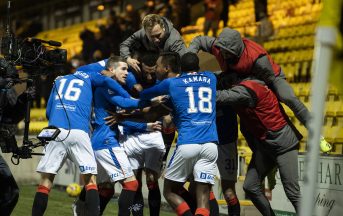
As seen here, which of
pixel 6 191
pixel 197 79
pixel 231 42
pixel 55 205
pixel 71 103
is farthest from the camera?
pixel 55 205

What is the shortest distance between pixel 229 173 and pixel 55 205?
10.8 feet

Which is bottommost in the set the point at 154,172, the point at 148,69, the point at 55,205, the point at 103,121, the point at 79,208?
the point at 55,205

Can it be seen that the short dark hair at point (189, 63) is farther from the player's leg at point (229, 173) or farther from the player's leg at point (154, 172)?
the player's leg at point (154, 172)

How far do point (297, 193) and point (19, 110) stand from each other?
2.74 meters

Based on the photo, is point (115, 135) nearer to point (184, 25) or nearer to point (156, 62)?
point (156, 62)

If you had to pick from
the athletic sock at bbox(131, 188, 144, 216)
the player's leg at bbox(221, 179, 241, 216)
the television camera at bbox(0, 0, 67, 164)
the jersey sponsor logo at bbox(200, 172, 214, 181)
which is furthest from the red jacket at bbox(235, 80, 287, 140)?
the television camera at bbox(0, 0, 67, 164)

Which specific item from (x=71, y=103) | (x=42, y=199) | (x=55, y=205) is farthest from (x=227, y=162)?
(x=55, y=205)

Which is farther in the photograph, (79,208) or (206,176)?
(79,208)

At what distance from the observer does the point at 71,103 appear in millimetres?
7891

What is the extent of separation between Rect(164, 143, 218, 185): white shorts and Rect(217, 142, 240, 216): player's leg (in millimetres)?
856

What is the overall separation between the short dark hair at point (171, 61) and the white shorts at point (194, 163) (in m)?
0.78

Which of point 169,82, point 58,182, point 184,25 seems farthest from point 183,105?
point 184,25

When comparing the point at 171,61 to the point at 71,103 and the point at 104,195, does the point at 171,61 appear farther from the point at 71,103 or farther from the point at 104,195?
the point at 104,195

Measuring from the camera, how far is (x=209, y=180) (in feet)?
23.4
